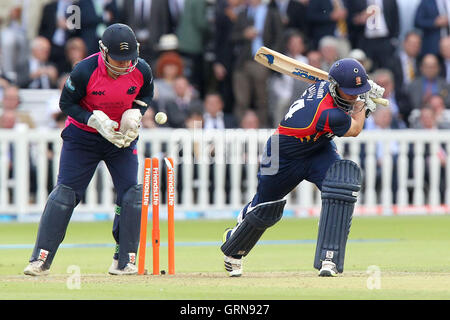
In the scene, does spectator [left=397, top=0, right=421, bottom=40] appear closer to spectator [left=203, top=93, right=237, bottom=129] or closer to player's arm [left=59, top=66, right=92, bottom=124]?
spectator [left=203, top=93, right=237, bottom=129]

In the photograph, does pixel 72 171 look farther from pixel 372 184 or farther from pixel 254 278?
pixel 372 184

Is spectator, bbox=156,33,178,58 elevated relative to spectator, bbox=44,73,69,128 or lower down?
elevated

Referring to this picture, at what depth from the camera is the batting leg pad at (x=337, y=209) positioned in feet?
32.4

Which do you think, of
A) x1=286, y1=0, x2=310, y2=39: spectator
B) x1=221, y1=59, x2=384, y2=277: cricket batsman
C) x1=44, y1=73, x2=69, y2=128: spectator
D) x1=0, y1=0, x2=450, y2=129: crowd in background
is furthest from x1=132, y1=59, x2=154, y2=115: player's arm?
x1=286, y1=0, x2=310, y2=39: spectator

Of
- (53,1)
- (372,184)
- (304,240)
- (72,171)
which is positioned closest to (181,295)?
(72,171)

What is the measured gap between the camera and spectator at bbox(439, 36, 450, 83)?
65.5 ft

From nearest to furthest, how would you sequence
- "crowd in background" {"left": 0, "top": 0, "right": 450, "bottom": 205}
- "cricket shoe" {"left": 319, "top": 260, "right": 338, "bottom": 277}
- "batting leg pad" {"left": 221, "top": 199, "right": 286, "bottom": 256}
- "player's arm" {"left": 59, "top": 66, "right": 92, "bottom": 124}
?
"cricket shoe" {"left": 319, "top": 260, "right": 338, "bottom": 277} < "player's arm" {"left": 59, "top": 66, "right": 92, "bottom": 124} < "batting leg pad" {"left": 221, "top": 199, "right": 286, "bottom": 256} < "crowd in background" {"left": 0, "top": 0, "right": 450, "bottom": 205}

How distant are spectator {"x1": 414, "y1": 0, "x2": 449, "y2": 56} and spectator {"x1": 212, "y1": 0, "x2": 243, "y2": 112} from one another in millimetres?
3252

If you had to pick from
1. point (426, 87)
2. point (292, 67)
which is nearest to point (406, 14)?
point (426, 87)

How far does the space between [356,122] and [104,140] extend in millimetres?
2303

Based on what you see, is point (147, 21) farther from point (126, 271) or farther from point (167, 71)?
point (126, 271)

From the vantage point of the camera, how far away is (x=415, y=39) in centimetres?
1995

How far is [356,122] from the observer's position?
33.0 ft

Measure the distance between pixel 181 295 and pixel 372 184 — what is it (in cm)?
1018
